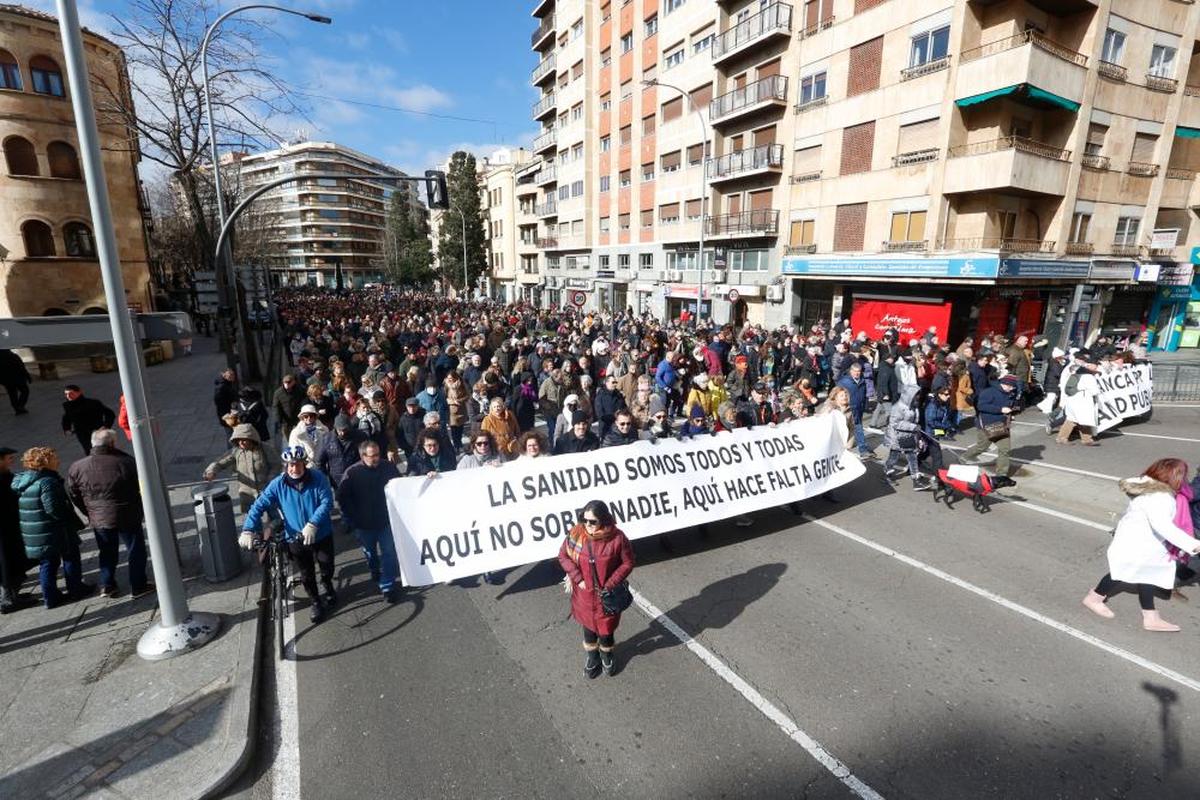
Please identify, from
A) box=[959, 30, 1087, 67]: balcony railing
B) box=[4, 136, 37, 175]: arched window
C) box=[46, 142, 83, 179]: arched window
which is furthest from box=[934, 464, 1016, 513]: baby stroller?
box=[4, 136, 37, 175]: arched window

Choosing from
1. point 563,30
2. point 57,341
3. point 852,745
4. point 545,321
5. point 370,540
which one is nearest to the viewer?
point 852,745

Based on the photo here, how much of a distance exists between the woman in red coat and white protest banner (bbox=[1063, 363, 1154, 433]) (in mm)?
11243

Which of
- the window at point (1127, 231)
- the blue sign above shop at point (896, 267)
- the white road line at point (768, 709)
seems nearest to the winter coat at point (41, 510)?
the white road line at point (768, 709)

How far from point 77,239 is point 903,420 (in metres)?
27.7

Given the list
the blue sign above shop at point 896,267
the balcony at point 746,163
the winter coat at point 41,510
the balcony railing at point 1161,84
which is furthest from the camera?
the balcony at point 746,163

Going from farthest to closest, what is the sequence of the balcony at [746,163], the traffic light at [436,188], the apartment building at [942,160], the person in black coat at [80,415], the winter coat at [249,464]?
the balcony at [746,163] < the apartment building at [942,160] < the traffic light at [436,188] < the person in black coat at [80,415] < the winter coat at [249,464]

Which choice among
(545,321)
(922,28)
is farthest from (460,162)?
(922,28)

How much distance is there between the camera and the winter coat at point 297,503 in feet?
A: 17.8

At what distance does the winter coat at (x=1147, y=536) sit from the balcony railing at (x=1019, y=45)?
63.5 ft

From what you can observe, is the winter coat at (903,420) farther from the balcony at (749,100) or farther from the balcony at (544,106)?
the balcony at (544,106)

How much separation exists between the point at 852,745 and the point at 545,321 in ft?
92.3

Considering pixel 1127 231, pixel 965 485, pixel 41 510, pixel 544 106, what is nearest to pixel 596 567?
pixel 41 510

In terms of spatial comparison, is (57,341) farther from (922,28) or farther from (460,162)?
(460,162)

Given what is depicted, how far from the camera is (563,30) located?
44562mm
